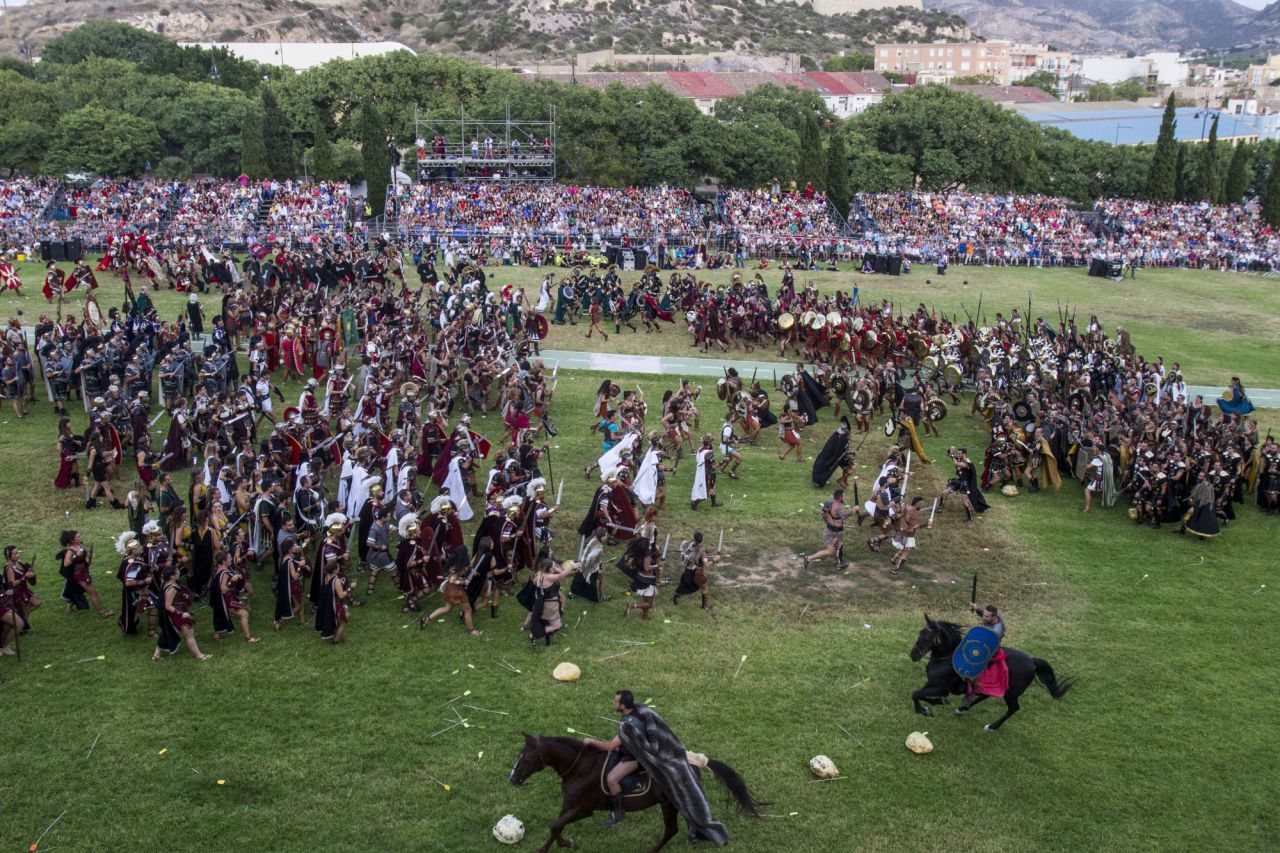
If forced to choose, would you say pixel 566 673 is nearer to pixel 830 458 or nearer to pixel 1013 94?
pixel 830 458

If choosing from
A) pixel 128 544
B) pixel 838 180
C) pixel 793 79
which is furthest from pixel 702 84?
pixel 128 544

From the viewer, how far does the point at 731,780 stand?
8.88 m

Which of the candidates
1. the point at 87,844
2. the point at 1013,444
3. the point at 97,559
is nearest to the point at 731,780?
the point at 87,844

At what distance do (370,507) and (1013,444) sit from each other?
38.3ft

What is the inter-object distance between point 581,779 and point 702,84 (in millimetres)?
99045

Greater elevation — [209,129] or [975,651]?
[209,129]

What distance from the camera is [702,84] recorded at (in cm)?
10088

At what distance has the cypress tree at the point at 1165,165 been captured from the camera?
54.7 metres

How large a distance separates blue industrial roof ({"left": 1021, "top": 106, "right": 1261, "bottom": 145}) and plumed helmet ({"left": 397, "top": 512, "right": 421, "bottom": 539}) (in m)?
79.8

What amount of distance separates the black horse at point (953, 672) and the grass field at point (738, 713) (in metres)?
0.37

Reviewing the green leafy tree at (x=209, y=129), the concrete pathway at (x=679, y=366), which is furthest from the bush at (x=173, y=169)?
the concrete pathway at (x=679, y=366)

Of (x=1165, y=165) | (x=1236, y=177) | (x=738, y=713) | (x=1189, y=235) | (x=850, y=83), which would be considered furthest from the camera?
(x=850, y=83)

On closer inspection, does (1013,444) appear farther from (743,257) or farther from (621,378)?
(743,257)


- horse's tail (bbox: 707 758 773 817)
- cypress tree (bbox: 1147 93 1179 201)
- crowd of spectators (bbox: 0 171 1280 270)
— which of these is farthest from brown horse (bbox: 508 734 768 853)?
cypress tree (bbox: 1147 93 1179 201)
